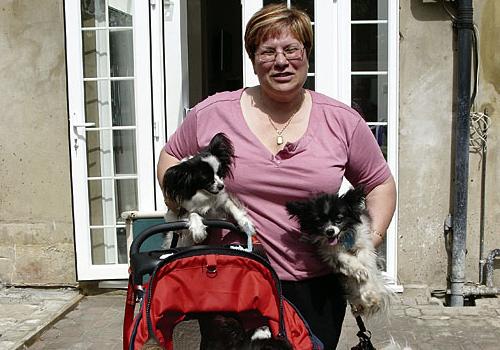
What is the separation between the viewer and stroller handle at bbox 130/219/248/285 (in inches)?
87.0

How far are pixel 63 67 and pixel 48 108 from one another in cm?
36

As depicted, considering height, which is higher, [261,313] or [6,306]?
[261,313]

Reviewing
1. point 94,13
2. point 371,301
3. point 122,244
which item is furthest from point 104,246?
point 371,301

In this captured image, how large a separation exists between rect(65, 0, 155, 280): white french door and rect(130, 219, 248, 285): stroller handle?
9.80 feet

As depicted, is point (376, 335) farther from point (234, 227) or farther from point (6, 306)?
point (6, 306)

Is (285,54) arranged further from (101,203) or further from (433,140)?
(101,203)

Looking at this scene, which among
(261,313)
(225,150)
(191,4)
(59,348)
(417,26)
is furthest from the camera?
(191,4)

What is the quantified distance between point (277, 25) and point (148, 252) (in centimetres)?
92

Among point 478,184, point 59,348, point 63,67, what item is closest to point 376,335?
point 478,184

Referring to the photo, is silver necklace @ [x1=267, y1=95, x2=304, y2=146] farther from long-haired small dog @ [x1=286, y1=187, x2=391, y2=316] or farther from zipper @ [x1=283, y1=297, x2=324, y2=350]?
zipper @ [x1=283, y1=297, x2=324, y2=350]

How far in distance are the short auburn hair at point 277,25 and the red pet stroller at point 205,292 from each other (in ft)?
2.48

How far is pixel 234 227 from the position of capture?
94.0 inches

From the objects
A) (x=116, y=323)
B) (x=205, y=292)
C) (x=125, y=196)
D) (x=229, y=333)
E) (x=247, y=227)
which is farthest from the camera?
(x=125, y=196)

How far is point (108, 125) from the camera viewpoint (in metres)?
5.39
